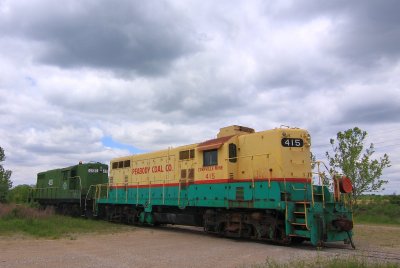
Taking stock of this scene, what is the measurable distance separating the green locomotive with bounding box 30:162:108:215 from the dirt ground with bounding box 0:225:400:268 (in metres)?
8.93

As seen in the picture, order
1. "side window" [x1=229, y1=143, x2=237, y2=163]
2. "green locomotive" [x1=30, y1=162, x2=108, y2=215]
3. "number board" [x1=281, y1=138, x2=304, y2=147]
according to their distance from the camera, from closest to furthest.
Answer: "number board" [x1=281, y1=138, x2=304, y2=147], "side window" [x1=229, y1=143, x2=237, y2=163], "green locomotive" [x1=30, y1=162, x2=108, y2=215]

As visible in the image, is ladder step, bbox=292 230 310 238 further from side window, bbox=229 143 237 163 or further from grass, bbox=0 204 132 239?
grass, bbox=0 204 132 239

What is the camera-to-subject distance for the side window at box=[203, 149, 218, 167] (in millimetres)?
15452

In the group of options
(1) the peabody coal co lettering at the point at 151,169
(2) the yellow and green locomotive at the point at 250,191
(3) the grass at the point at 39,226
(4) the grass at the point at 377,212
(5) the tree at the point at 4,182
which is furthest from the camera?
(5) the tree at the point at 4,182

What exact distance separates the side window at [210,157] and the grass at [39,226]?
5.53 metres

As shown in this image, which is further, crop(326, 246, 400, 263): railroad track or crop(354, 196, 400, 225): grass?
crop(354, 196, 400, 225): grass

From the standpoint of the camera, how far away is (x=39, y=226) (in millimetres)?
17125

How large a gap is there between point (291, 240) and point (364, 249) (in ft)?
7.45

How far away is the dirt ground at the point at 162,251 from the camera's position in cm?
973

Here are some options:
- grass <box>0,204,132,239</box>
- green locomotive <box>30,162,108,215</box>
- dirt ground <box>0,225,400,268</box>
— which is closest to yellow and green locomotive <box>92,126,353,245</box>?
dirt ground <box>0,225,400,268</box>

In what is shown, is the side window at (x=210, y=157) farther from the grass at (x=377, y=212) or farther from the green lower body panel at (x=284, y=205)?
the grass at (x=377, y=212)

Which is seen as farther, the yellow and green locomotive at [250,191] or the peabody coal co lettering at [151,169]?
the peabody coal co lettering at [151,169]

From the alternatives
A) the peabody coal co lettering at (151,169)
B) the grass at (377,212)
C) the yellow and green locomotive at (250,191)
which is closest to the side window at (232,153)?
the yellow and green locomotive at (250,191)

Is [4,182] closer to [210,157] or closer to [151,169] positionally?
[151,169]
